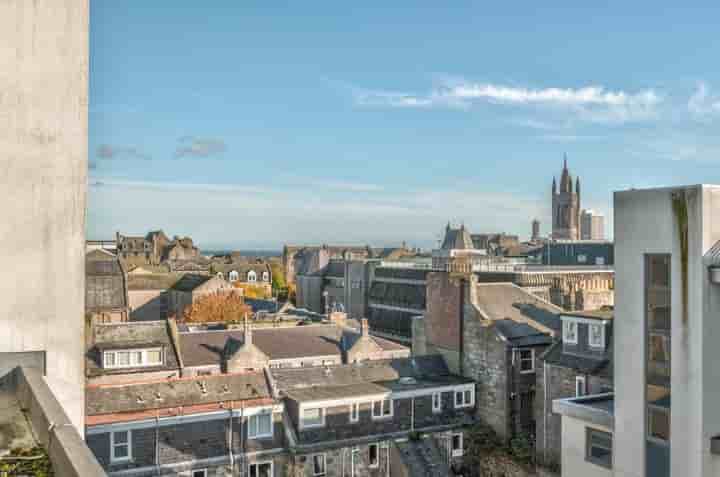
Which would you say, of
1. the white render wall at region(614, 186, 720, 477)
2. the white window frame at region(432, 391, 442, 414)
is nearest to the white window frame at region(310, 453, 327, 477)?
the white window frame at region(432, 391, 442, 414)

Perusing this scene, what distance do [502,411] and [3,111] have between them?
93.5 feet

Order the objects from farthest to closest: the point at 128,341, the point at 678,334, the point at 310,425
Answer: the point at 128,341 → the point at 310,425 → the point at 678,334

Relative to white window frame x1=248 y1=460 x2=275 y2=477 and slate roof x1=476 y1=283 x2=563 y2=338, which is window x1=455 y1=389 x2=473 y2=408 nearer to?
slate roof x1=476 y1=283 x2=563 y2=338

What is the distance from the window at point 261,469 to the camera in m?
25.7

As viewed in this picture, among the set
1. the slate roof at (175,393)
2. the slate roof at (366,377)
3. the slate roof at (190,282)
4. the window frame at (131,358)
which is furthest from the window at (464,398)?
the slate roof at (190,282)

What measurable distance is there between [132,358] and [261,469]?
12485 millimetres

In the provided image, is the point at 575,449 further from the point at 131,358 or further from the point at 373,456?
the point at 131,358

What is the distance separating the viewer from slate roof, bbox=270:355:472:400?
29306mm

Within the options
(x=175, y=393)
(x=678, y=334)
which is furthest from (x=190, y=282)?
(x=678, y=334)

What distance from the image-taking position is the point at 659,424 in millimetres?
15266

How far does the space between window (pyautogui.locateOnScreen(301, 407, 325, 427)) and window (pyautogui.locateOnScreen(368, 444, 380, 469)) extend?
244cm

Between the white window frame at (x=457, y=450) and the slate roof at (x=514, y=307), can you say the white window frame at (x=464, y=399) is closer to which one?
the white window frame at (x=457, y=450)

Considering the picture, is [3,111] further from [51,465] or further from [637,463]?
[637,463]

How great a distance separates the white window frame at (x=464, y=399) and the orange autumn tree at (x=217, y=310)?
3165 centimetres
